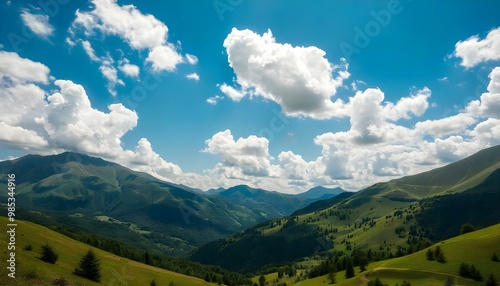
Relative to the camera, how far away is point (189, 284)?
324 ft

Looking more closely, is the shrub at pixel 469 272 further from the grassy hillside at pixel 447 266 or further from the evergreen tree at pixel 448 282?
the evergreen tree at pixel 448 282

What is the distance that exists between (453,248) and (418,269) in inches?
859

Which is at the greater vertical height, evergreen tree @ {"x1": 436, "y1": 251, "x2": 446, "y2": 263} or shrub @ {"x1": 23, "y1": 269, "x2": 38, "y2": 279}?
shrub @ {"x1": 23, "y1": 269, "x2": 38, "y2": 279}

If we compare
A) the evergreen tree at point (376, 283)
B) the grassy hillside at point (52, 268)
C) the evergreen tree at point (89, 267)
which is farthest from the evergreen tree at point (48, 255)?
the evergreen tree at point (376, 283)

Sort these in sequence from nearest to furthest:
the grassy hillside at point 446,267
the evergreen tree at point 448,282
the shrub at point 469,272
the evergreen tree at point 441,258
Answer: the evergreen tree at point 448,282 → the shrub at point 469,272 → the grassy hillside at point 446,267 → the evergreen tree at point 441,258

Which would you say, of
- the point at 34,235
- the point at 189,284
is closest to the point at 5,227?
the point at 34,235

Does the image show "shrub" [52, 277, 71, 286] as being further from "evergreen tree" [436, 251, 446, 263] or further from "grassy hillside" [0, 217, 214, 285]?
"evergreen tree" [436, 251, 446, 263]

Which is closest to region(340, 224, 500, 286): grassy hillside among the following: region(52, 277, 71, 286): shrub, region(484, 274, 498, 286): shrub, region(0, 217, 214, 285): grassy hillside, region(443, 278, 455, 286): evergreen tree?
region(443, 278, 455, 286): evergreen tree

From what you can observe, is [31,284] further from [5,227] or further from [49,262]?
[5,227]

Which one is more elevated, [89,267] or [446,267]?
[89,267]

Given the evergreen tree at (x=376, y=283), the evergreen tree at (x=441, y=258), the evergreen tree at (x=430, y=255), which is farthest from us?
the evergreen tree at (x=430, y=255)

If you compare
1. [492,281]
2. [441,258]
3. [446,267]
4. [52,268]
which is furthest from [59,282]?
[441,258]

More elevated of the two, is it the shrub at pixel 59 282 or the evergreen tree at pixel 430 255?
the shrub at pixel 59 282

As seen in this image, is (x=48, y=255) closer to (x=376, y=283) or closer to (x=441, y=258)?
(x=376, y=283)
